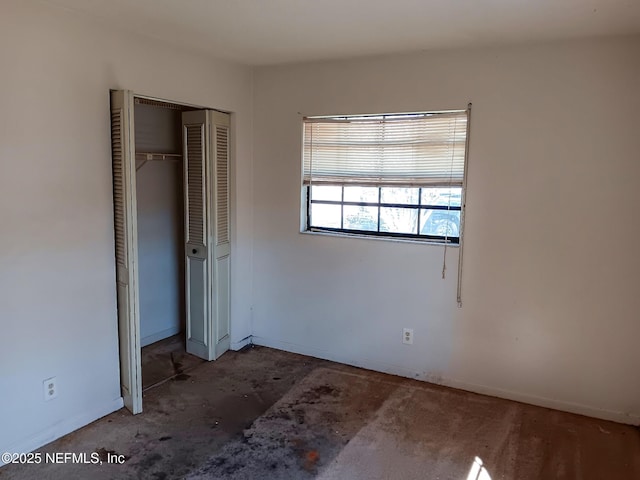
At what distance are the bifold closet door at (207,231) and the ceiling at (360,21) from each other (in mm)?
685

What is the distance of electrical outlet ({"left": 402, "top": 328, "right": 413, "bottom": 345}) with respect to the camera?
3568 mm

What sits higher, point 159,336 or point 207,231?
point 207,231

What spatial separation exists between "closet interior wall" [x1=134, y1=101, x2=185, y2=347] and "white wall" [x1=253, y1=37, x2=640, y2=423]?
95cm

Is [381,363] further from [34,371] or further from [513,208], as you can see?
[34,371]

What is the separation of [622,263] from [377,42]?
2033 millimetres

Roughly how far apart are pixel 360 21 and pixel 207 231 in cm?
193

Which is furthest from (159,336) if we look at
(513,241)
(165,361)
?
(513,241)

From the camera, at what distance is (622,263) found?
2914 mm

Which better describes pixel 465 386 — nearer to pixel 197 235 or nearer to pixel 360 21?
pixel 197 235

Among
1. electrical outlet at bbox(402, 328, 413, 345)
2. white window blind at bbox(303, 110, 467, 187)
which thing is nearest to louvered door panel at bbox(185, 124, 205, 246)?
white window blind at bbox(303, 110, 467, 187)

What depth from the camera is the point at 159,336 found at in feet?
14.1

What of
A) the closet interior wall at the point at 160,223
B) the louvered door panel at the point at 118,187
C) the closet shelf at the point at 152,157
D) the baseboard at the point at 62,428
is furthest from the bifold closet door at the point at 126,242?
the closet interior wall at the point at 160,223

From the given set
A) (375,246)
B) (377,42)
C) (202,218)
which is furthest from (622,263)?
(202,218)

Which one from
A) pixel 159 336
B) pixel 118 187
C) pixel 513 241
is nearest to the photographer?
pixel 118 187
